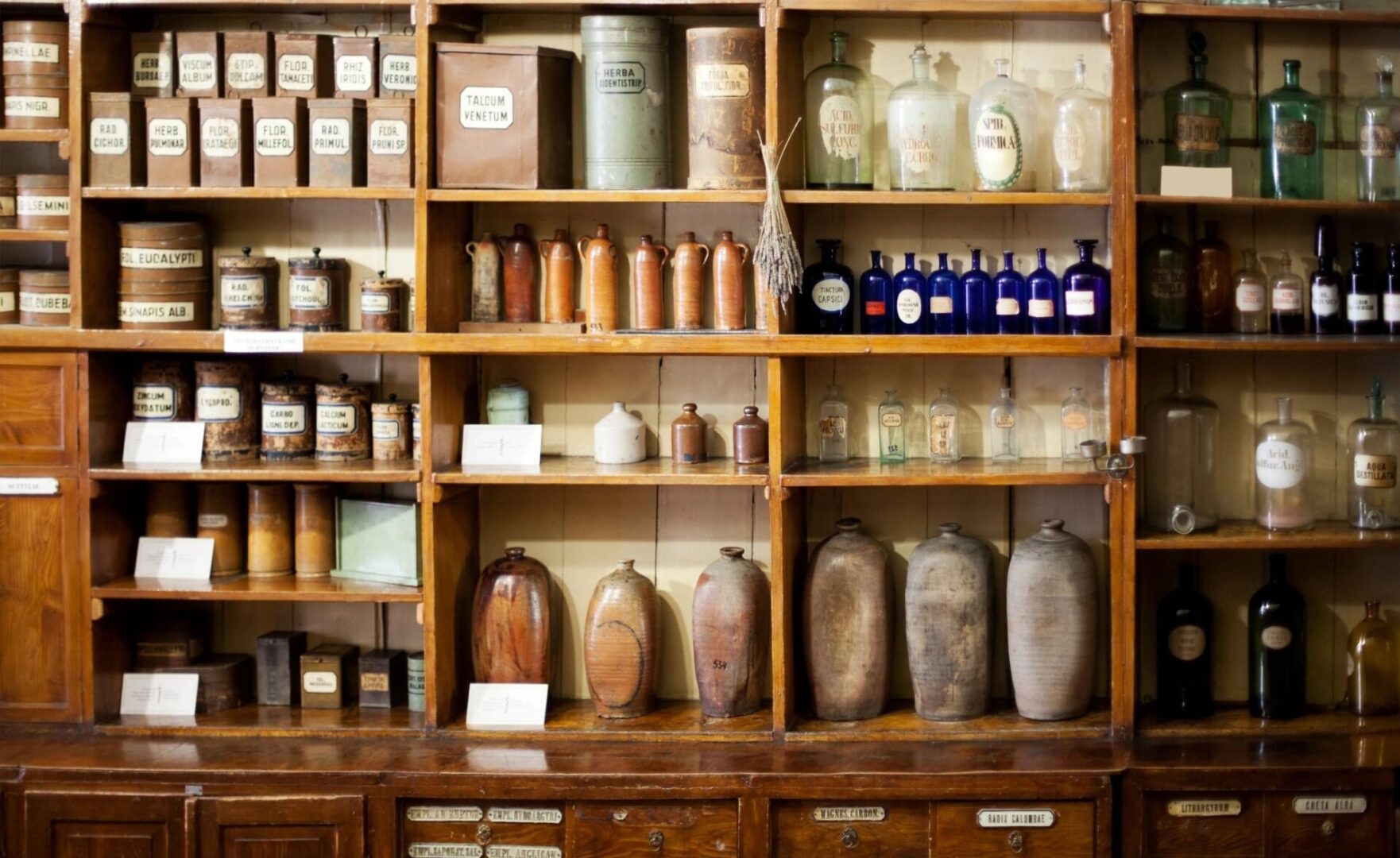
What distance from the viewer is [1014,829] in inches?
117

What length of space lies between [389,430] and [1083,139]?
1737 mm

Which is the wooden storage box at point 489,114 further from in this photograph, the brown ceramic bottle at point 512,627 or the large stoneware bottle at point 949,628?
the large stoneware bottle at point 949,628

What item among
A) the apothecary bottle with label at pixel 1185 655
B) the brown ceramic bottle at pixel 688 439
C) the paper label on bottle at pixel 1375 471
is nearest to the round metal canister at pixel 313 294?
the brown ceramic bottle at pixel 688 439

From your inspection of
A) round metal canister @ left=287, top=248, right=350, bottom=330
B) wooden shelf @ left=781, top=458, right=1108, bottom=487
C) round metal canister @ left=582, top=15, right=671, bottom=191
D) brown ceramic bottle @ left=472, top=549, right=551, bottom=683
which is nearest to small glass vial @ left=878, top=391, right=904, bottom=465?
wooden shelf @ left=781, top=458, right=1108, bottom=487

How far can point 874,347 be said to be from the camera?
10.3 feet

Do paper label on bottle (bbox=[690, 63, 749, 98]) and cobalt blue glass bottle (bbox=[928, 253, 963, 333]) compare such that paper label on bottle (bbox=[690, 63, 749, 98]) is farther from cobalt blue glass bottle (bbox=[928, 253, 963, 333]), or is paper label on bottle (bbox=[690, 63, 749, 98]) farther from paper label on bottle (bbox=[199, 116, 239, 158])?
paper label on bottle (bbox=[199, 116, 239, 158])

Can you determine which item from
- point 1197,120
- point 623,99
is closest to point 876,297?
point 623,99

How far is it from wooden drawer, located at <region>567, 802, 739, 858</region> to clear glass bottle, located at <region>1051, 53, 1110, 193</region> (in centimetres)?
160

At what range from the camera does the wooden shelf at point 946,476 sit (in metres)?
3.13

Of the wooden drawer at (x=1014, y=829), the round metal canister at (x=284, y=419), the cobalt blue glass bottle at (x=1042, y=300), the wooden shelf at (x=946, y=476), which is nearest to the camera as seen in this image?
the wooden drawer at (x=1014, y=829)

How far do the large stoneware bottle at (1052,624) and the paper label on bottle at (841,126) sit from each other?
96 centimetres

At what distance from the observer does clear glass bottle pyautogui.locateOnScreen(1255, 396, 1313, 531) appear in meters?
3.28

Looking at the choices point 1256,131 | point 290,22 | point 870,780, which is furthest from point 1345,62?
point 290,22

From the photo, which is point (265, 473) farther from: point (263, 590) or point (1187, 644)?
point (1187, 644)
